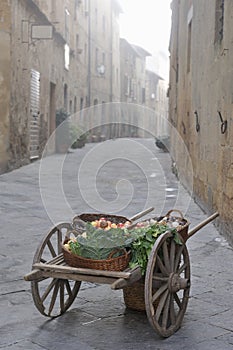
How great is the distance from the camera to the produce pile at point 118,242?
326cm

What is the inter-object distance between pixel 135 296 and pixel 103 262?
1.55ft

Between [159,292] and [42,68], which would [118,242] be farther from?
[42,68]

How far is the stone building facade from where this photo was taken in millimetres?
6035

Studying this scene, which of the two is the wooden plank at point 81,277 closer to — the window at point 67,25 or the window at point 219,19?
the window at point 219,19

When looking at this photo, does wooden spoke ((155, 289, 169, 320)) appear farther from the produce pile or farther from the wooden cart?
the produce pile

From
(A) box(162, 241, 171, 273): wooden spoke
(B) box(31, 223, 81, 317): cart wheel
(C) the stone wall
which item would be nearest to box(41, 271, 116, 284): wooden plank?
(B) box(31, 223, 81, 317): cart wheel

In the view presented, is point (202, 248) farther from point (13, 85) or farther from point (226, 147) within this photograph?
point (13, 85)

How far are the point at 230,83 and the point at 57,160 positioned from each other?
1110cm

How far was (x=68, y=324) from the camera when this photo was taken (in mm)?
3402

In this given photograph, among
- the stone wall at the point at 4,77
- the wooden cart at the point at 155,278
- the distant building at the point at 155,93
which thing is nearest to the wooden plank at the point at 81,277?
the wooden cart at the point at 155,278

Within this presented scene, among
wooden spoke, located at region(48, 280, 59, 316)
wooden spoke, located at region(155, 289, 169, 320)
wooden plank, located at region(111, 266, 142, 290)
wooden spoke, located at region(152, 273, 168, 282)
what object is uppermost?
wooden plank, located at region(111, 266, 142, 290)

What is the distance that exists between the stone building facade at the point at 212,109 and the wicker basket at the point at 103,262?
8.86 feet

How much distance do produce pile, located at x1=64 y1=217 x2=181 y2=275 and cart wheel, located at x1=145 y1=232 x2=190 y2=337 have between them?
7 centimetres

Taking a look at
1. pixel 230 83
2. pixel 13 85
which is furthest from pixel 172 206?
pixel 13 85
